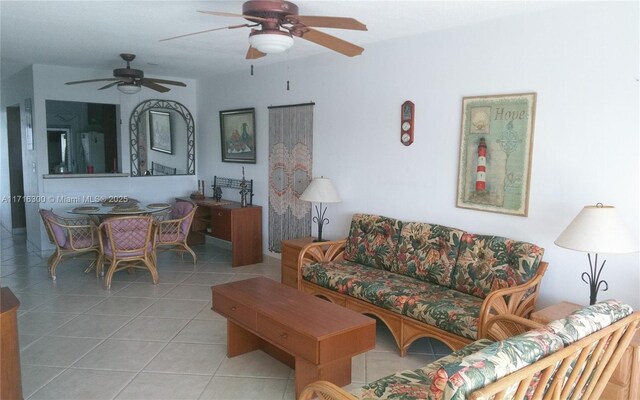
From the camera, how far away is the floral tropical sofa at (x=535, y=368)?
1.49m

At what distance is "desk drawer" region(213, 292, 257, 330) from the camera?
9.95 feet

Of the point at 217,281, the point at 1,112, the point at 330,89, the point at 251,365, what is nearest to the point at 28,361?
the point at 251,365

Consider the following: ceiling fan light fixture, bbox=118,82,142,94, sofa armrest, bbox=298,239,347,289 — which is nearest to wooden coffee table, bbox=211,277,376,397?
sofa armrest, bbox=298,239,347,289

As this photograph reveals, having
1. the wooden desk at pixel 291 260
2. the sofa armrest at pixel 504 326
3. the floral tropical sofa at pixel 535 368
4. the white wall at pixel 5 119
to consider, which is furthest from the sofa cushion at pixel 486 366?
the white wall at pixel 5 119

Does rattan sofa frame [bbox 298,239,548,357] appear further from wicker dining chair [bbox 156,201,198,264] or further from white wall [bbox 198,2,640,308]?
wicker dining chair [bbox 156,201,198,264]

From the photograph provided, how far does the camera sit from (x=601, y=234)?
2701 millimetres

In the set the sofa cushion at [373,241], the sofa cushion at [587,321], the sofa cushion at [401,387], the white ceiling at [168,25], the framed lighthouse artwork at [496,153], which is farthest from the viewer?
the sofa cushion at [373,241]

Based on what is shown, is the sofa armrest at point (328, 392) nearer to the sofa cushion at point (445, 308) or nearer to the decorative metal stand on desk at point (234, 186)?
the sofa cushion at point (445, 308)

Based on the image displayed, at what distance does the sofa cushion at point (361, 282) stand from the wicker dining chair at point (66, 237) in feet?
8.77

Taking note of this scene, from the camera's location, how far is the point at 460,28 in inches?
150

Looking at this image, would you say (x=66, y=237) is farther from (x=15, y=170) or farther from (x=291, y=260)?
(x=15, y=170)

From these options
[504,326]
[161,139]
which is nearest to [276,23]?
[504,326]

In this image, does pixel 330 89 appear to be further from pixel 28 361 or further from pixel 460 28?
pixel 28 361

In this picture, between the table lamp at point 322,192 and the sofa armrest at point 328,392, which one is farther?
the table lamp at point 322,192
